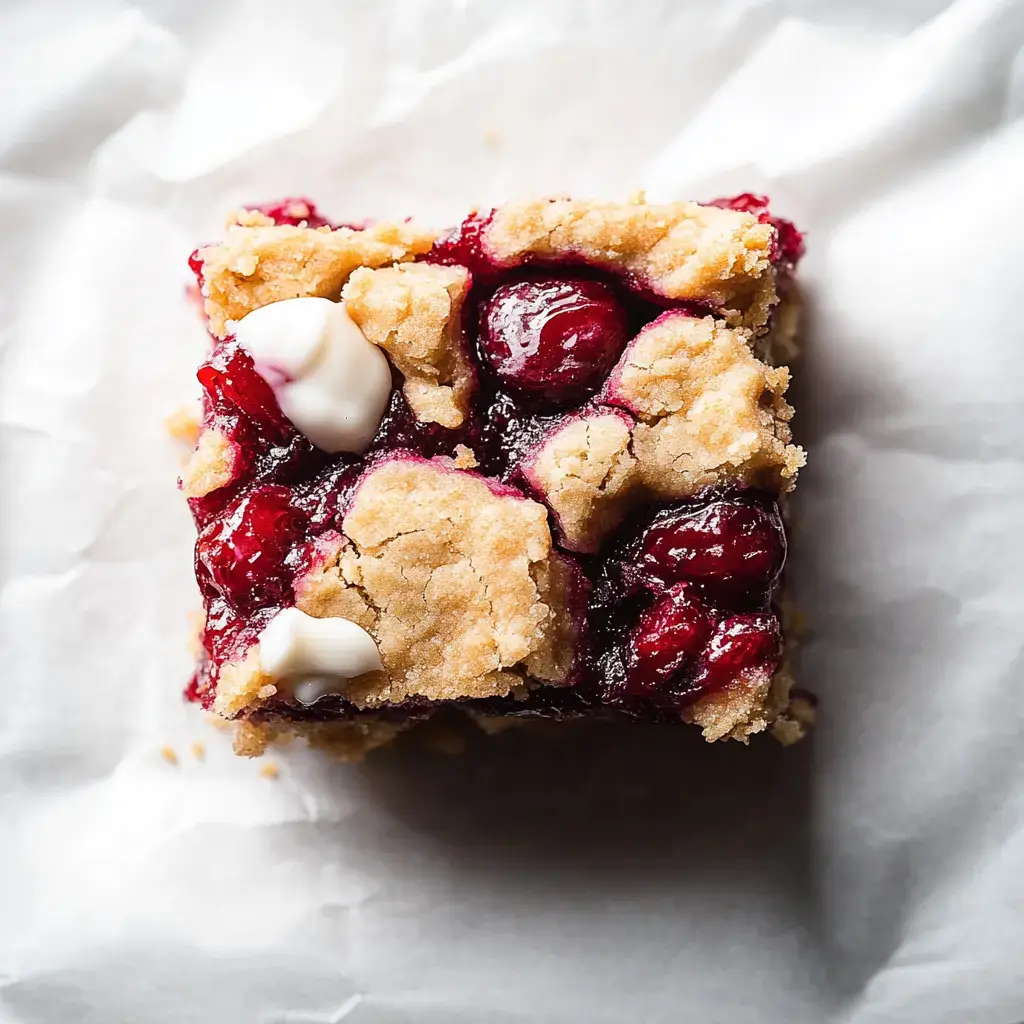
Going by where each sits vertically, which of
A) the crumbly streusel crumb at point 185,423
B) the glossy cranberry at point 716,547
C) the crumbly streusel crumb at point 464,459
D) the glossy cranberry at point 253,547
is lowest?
the glossy cranberry at point 716,547

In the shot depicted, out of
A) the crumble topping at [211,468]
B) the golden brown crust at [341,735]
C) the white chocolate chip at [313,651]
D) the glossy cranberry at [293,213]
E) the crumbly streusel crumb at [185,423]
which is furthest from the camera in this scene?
the crumbly streusel crumb at [185,423]

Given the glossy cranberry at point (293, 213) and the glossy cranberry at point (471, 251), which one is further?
the glossy cranberry at point (293, 213)

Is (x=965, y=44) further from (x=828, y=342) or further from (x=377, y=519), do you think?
(x=377, y=519)

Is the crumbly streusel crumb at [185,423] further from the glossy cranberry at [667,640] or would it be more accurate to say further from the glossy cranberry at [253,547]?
the glossy cranberry at [667,640]

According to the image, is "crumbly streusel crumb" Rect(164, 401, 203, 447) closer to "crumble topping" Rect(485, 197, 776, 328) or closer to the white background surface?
the white background surface

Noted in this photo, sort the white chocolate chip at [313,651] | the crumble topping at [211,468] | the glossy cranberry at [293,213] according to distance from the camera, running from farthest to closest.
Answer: the glossy cranberry at [293,213] → the crumble topping at [211,468] → the white chocolate chip at [313,651]

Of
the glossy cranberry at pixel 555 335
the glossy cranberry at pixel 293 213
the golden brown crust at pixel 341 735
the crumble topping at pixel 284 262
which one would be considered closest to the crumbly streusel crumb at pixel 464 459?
the glossy cranberry at pixel 555 335
